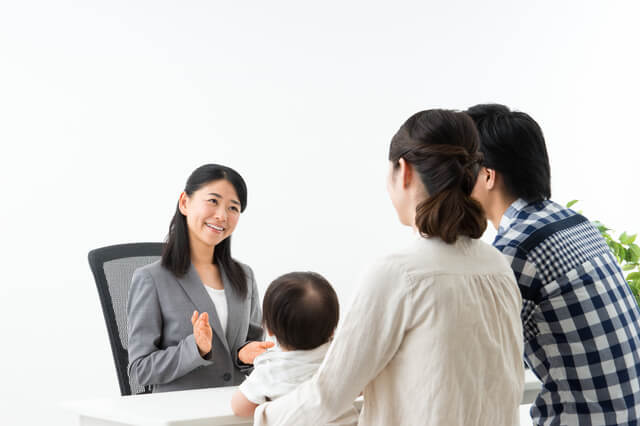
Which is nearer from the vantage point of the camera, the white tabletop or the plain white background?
the white tabletop

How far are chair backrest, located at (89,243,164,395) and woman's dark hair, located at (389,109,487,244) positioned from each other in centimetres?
134

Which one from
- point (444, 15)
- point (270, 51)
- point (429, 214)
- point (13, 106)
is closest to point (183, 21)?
point (270, 51)

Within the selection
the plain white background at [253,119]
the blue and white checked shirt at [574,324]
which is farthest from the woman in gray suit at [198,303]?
the plain white background at [253,119]

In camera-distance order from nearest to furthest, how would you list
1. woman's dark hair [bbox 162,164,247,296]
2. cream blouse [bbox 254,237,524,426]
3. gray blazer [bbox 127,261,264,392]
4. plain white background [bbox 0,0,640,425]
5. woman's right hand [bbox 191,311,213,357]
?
cream blouse [bbox 254,237,524,426], woman's right hand [bbox 191,311,213,357], gray blazer [bbox 127,261,264,392], woman's dark hair [bbox 162,164,247,296], plain white background [bbox 0,0,640,425]

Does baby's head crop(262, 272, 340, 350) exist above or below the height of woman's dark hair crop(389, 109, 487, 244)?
below

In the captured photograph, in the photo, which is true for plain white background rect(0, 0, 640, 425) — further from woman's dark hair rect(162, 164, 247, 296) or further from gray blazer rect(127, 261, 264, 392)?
gray blazer rect(127, 261, 264, 392)

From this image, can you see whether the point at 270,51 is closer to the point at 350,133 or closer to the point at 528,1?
the point at 350,133

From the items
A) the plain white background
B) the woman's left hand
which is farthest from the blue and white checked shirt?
the plain white background

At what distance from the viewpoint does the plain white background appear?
11.1ft

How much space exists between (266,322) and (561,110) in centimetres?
383

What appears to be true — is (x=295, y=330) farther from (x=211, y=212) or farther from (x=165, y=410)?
(x=211, y=212)

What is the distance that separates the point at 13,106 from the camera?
3.36m

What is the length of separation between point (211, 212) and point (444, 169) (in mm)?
1162

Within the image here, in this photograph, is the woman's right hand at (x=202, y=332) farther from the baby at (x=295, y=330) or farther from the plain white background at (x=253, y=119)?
the plain white background at (x=253, y=119)
